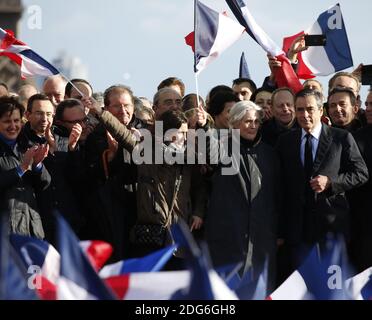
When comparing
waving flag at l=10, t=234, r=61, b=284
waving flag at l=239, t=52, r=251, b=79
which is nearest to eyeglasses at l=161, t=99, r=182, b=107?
waving flag at l=239, t=52, r=251, b=79

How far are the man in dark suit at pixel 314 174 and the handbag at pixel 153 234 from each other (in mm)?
1016

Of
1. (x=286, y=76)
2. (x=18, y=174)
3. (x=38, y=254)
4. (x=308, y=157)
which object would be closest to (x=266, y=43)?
(x=286, y=76)

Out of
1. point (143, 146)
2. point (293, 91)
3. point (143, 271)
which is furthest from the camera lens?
point (293, 91)

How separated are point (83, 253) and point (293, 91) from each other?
262 inches

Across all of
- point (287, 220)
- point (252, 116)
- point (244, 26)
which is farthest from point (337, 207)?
point (244, 26)

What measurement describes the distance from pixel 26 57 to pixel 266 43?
2243 mm

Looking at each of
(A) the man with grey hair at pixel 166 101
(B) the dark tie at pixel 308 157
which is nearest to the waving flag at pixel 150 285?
(B) the dark tie at pixel 308 157

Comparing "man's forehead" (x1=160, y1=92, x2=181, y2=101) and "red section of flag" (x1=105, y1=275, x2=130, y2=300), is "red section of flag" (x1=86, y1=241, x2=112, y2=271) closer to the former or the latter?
"red section of flag" (x1=105, y1=275, x2=130, y2=300)

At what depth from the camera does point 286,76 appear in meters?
10.0

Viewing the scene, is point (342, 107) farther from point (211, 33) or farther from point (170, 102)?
point (211, 33)

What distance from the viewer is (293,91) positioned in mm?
9820

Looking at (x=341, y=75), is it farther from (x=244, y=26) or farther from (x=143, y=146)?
(x=143, y=146)

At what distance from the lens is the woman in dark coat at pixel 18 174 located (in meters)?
7.98

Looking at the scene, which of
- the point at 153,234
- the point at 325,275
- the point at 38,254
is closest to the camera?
the point at 325,275
